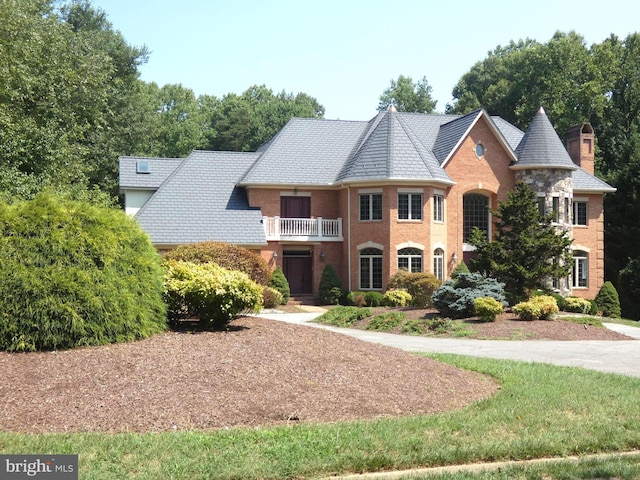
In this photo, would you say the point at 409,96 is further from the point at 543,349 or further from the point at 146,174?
the point at 543,349

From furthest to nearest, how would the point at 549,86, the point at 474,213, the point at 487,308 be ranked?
1. the point at 549,86
2. the point at 474,213
3. the point at 487,308

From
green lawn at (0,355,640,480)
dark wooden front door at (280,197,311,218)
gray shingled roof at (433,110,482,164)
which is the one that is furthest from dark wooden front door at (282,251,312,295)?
green lawn at (0,355,640,480)

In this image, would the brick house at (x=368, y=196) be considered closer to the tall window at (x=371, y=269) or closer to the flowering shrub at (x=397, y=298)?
the tall window at (x=371, y=269)

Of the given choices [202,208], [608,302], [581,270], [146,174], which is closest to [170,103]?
[146,174]

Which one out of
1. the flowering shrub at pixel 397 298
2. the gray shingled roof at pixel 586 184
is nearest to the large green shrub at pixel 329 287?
the flowering shrub at pixel 397 298

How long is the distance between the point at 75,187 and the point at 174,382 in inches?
822

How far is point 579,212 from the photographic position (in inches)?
1432

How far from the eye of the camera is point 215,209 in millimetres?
32281

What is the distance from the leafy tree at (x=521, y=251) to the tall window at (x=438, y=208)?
26.8 ft

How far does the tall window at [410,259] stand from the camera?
31.5m

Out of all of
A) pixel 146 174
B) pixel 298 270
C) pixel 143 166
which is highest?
pixel 143 166

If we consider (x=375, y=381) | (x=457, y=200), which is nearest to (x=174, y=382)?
(x=375, y=381)

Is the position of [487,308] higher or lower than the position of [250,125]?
lower

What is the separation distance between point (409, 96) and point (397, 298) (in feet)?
163
